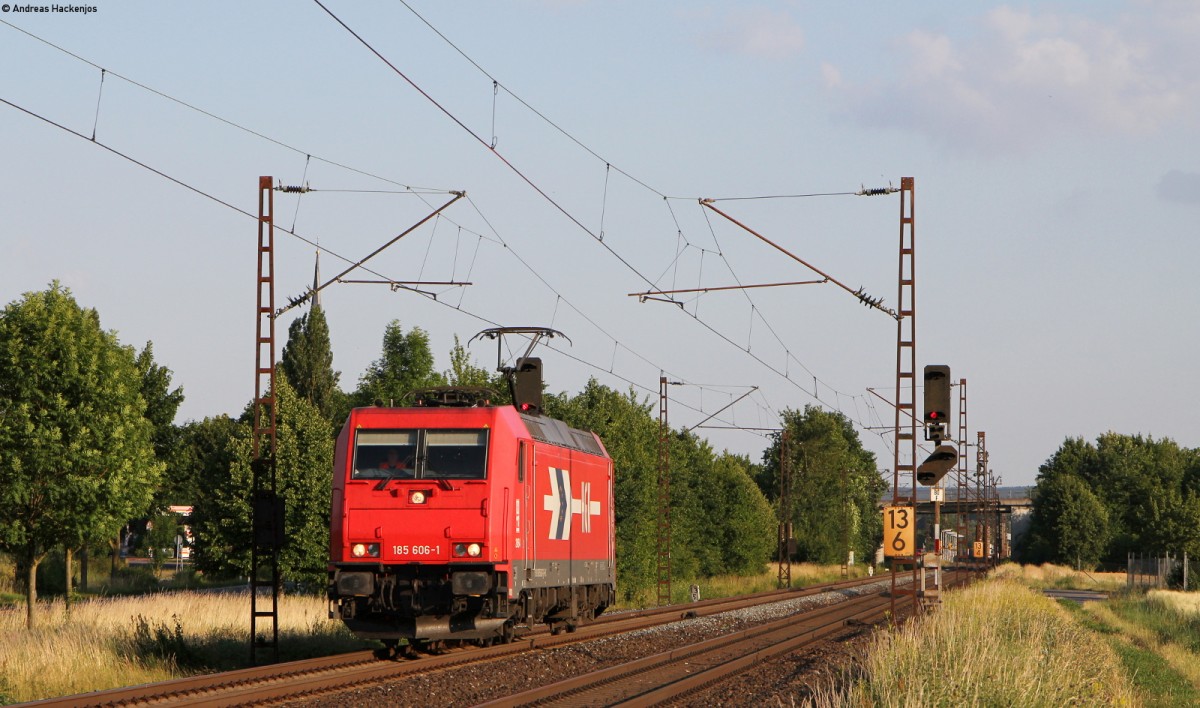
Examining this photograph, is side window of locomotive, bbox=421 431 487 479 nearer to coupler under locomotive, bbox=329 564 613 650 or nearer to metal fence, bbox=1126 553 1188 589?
coupler under locomotive, bbox=329 564 613 650

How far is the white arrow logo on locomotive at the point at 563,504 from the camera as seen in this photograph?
899 inches

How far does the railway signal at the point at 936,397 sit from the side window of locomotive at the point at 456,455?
7839 millimetres

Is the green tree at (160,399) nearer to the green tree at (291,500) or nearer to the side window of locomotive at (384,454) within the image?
the green tree at (291,500)

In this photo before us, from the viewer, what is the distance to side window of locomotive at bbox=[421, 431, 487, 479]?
20.0 m

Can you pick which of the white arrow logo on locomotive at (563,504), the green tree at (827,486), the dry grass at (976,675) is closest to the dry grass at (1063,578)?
the green tree at (827,486)

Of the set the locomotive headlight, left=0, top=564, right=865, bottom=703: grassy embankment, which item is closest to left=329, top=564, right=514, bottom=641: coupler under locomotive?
the locomotive headlight

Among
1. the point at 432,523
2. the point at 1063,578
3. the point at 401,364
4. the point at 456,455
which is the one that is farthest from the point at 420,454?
the point at 1063,578

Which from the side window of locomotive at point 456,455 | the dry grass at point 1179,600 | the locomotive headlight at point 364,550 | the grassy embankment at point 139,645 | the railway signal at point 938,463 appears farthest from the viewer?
the dry grass at point 1179,600

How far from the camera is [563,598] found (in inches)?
949

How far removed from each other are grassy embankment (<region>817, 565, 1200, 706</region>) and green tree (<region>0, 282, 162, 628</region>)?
20.0 meters

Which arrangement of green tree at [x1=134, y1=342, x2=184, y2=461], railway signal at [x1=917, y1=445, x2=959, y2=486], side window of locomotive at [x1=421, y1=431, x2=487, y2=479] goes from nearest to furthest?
side window of locomotive at [x1=421, y1=431, x2=487, y2=479] < railway signal at [x1=917, y1=445, x2=959, y2=486] < green tree at [x1=134, y1=342, x2=184, y2=461]

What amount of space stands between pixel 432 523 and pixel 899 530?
876 centimetres

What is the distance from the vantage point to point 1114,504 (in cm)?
12300

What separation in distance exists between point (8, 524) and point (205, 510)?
8.53m
